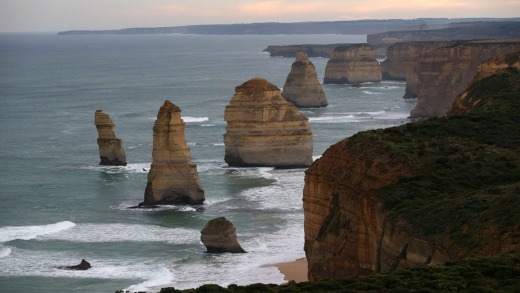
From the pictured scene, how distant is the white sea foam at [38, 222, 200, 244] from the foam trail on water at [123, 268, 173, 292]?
669 cm

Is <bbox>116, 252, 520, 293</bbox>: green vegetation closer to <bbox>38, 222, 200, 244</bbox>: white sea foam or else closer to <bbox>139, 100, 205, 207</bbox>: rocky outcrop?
<bbox>38, 222, 200, 244</bbox>: white sea foam

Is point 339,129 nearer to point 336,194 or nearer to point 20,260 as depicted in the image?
point 20,260

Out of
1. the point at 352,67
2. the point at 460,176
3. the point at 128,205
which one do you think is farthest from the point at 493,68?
the point at 352,67

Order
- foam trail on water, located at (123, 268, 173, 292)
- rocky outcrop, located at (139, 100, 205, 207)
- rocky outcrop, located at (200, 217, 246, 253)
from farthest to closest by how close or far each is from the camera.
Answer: rocky outcrop, located at (139, 100, 205, 207), rocky outcrop, located at (200, 217, 246, 253), foam trail on water, located at (123, 268, 173, 292)

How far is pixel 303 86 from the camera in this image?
400 ft

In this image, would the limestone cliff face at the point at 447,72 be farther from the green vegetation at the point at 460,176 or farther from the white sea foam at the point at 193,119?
the green vegetation at the point at 460,176

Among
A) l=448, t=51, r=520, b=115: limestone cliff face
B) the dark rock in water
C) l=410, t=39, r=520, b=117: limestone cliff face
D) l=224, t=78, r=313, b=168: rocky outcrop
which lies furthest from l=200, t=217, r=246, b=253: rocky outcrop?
l=410, t=39, r=520, b=117: limestone cliff face

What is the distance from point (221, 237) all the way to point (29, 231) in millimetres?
10381

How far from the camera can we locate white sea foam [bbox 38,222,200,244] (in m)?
53.4

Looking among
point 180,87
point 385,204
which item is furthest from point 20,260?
point 180,87

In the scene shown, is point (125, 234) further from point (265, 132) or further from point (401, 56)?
point (401, 56)

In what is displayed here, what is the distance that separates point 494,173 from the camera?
115 feet

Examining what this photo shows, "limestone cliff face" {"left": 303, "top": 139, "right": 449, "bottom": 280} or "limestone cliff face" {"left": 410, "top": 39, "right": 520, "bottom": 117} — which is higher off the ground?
"limestone cliff face" {"left": 303, "top": 139, "right": 449, "bottom": 280}

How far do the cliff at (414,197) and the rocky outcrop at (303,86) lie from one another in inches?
3119
